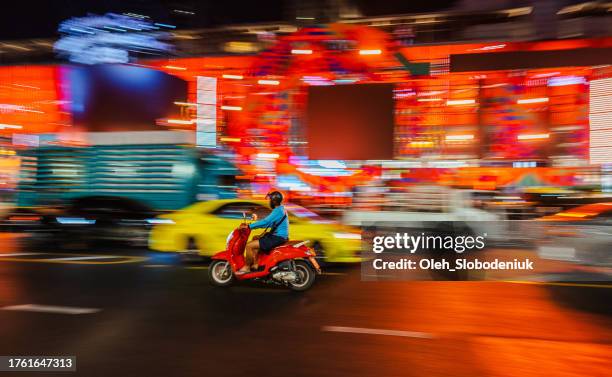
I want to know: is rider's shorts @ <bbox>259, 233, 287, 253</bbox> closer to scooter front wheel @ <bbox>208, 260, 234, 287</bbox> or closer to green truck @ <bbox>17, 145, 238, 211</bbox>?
scooter front wheel @ <bbox>208, 260, 234, 287</bbox>

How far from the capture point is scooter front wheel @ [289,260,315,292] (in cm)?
762

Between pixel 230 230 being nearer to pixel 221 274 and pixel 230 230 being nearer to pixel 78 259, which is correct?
pixel 221 274

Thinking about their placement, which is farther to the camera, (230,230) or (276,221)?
(230,230)

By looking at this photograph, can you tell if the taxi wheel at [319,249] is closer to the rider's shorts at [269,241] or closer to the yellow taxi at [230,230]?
the yellow taxi at [230,230]

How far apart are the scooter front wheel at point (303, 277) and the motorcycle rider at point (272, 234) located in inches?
17.1

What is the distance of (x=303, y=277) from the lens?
7652 mm

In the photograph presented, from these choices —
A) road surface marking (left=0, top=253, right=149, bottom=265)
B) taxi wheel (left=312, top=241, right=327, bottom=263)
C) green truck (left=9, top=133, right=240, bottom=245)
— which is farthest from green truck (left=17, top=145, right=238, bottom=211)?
taxi wheel (left=312, top=241, right=327, bottom=263)

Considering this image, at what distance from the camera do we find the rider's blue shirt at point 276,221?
24.6 ft

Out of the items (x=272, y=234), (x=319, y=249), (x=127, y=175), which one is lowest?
(x=319, y=249)

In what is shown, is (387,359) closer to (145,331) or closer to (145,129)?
(145,331)

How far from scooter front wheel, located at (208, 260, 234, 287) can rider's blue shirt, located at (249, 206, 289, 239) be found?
33.5 inches

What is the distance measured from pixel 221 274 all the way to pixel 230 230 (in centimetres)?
208

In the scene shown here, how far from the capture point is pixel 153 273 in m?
9.18

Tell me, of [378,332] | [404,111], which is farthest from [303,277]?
[404,111]
